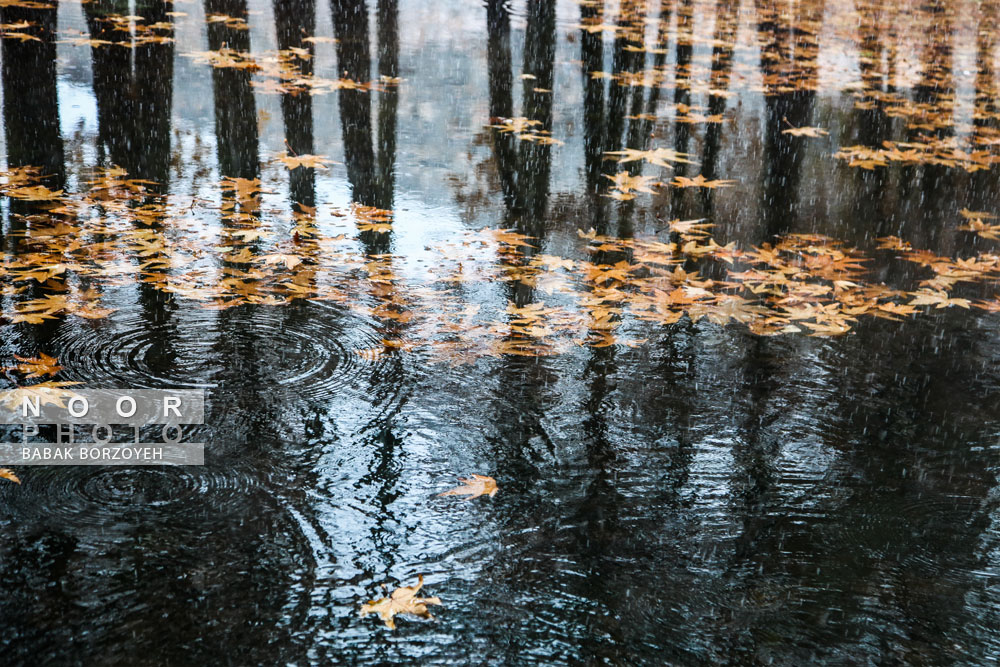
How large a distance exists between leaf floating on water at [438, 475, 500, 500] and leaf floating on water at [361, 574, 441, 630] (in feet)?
1.98

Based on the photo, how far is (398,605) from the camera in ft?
9.25

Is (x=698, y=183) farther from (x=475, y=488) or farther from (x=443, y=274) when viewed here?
(x=475, y=488)

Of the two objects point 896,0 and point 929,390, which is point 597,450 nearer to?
point 929,390

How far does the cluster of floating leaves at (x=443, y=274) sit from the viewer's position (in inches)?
195

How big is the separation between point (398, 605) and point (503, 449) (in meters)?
1.08

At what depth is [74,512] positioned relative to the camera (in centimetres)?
→ 315

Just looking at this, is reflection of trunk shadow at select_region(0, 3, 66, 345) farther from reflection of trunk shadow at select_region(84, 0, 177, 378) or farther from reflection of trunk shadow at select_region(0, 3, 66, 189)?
reflection of trunk shadow at select_region(84, 0, 177, 378)

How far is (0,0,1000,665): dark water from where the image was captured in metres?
2.79

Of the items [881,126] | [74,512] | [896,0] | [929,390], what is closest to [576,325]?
[929,390]

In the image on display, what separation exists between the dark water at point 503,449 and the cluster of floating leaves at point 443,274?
78 millimetres

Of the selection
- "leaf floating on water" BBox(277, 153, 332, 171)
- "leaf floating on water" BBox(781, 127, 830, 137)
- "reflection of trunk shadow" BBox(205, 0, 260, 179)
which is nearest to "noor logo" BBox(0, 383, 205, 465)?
"reflection of trunk shadow" BBox(205, 0, 260, 179)

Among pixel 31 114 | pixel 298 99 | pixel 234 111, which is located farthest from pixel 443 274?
pixel 31 114

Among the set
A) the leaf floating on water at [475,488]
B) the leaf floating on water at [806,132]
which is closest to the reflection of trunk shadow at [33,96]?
the leaf floating on water at [475,488]

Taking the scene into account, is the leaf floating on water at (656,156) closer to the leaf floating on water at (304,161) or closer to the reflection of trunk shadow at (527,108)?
the reflection of trunk shadow at (527,108)
